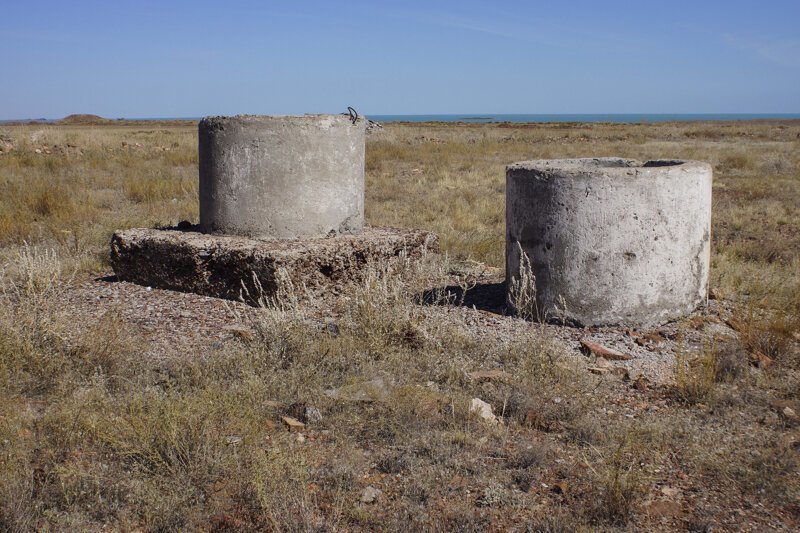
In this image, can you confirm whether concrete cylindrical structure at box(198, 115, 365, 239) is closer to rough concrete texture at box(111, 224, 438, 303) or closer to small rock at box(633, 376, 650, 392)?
rough concrete texture at box(111, 224, 438, 303)

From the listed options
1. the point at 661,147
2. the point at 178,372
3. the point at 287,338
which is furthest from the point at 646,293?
the point at 661,147

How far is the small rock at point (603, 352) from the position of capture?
14.3 feet

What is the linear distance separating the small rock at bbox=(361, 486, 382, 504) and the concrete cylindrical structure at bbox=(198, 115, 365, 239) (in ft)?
10.5

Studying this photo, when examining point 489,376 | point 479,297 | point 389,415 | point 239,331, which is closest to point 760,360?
point 489,376

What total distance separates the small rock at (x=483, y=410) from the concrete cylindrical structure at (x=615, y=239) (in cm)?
124

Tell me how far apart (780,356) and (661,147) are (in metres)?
19.7

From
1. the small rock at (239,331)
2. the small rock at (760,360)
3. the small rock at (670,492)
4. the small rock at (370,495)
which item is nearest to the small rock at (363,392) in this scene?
the small rock at (370,495)

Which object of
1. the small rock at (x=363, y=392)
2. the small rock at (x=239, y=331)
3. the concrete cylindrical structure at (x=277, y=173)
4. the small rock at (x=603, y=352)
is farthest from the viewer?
the concrete cylindrical structure at (x=277, y=173)

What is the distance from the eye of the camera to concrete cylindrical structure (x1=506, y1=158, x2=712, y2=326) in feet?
15.3

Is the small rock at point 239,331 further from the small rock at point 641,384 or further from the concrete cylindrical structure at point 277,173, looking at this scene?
the small rock at point 641,384

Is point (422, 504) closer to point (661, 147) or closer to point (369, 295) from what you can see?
point (369, 295)

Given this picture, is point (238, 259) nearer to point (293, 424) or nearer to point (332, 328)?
point (332, 328)

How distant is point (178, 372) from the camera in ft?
12.6

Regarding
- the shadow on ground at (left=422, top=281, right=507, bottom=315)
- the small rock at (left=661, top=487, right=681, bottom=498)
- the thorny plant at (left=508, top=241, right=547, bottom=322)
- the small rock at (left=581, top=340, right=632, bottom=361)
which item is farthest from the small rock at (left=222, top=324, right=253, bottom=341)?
the small rock at (left=661, top=487, right=681, bottom=498)
